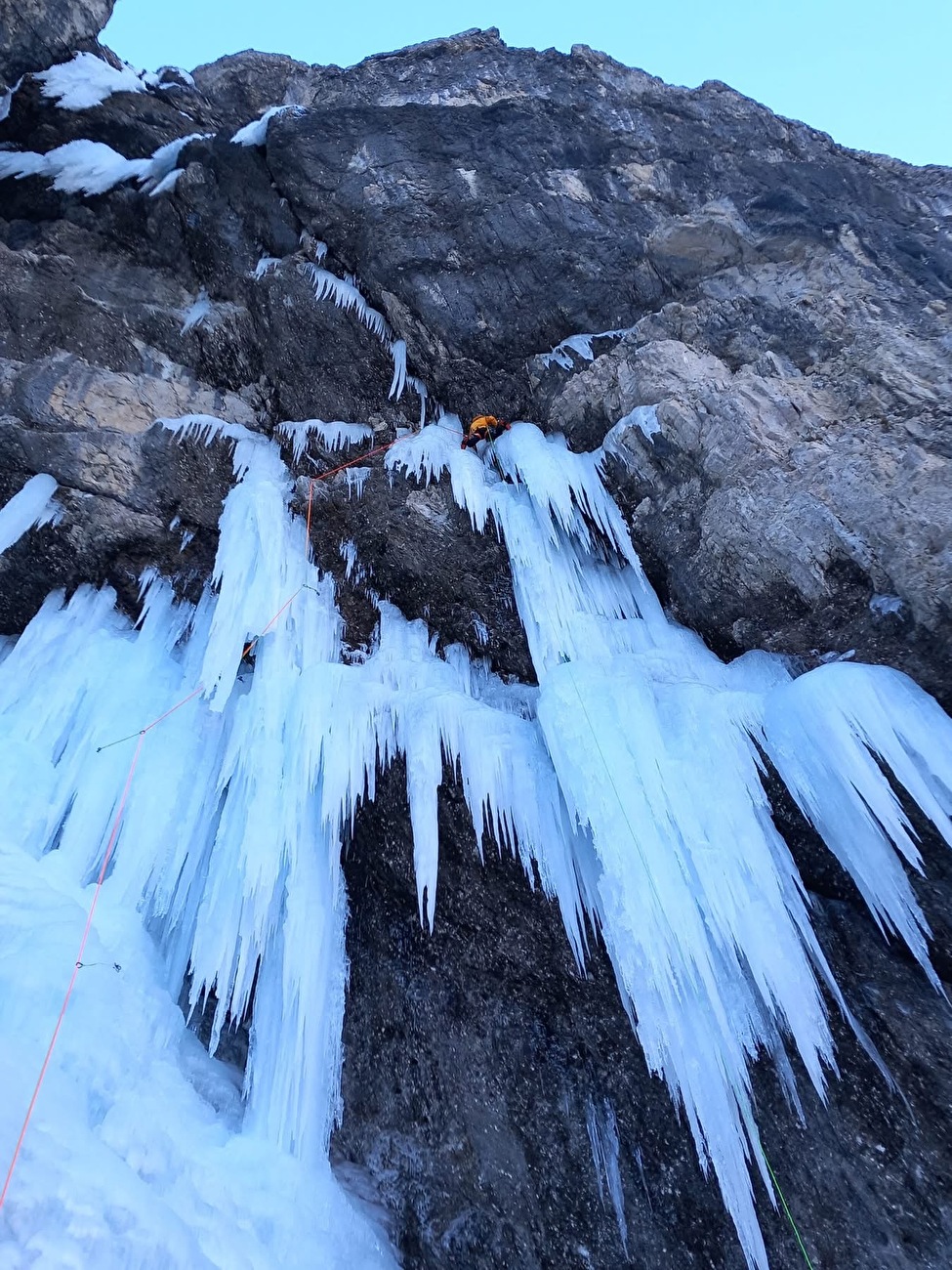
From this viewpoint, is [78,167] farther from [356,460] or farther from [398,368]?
[356,460]

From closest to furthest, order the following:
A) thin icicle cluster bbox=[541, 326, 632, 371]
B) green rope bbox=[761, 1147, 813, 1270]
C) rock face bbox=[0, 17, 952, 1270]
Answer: green rope bbox=[761, 1147, 813, 1270] → rock face bbox=[0, 17, 952, 1270] → thin icicle cluster bbox=[541, 326, 632, 371]

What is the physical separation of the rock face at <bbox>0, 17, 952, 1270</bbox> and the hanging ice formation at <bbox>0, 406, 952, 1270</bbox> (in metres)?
0.31

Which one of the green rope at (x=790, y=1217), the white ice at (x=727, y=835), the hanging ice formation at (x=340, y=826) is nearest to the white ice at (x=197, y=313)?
the hanging ice formation at (x=340, y=826)

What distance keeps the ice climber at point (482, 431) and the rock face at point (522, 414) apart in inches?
19.4

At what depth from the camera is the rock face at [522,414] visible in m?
4.30

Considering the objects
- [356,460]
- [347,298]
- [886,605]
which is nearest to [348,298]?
[347,298]

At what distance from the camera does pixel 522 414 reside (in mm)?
7602

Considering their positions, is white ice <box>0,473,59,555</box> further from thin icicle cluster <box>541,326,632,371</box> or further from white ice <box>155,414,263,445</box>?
thin icicle cluster <box>541,326,632,371</box>

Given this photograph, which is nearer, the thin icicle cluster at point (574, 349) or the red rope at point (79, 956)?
the red rope at point (79, 956)

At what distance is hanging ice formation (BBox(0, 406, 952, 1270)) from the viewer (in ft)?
13.1

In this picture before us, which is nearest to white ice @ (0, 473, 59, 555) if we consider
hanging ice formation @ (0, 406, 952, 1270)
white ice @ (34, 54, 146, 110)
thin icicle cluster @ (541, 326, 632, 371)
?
hanging ice formation @ (0, 406, 952, 1270)

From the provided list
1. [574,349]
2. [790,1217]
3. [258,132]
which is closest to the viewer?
[790,1217]

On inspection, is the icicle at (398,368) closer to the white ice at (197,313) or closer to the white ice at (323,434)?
the white ice at (323,434)

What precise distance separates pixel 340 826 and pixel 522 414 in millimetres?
4933
